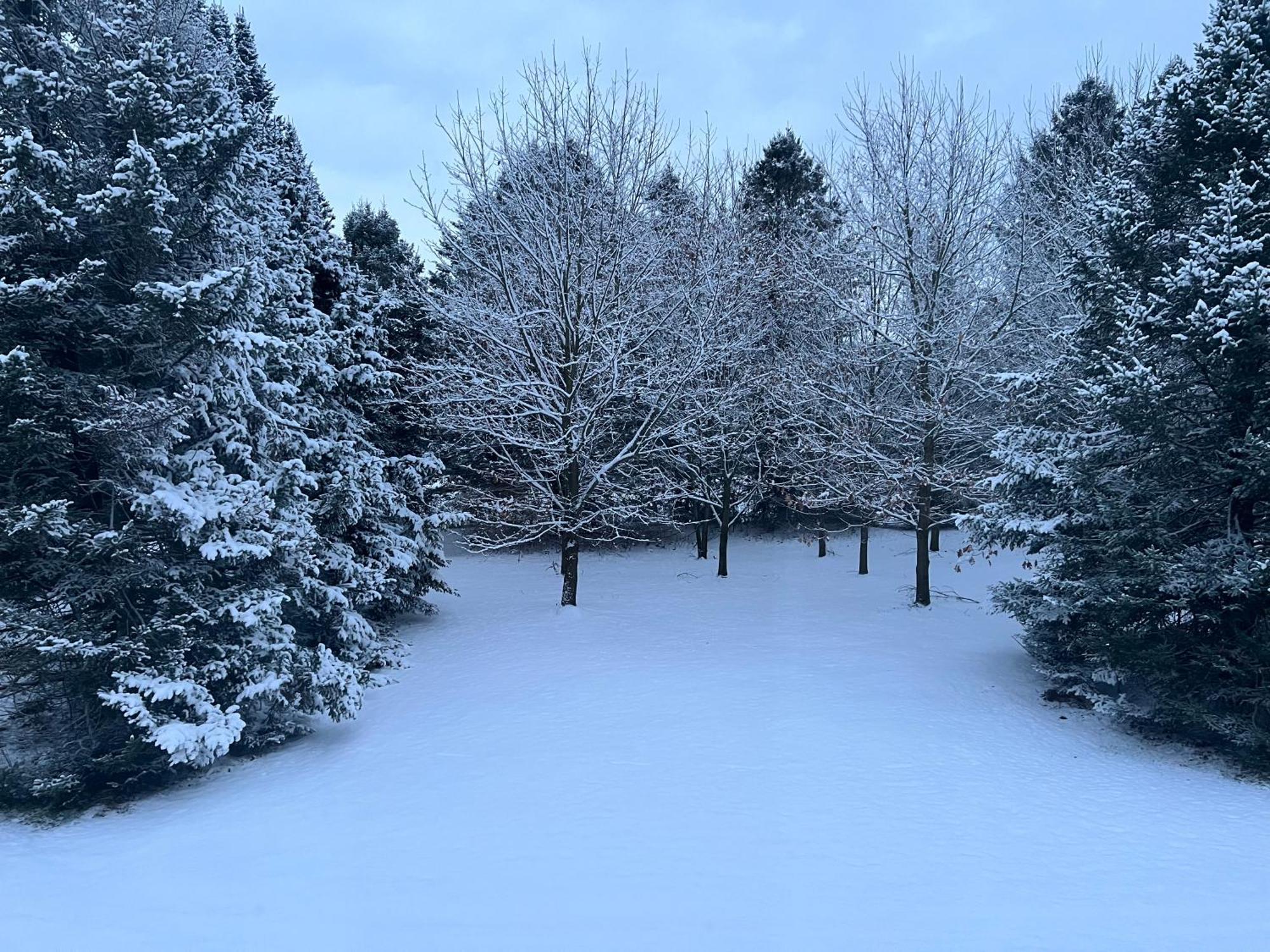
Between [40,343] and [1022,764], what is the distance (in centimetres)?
1038

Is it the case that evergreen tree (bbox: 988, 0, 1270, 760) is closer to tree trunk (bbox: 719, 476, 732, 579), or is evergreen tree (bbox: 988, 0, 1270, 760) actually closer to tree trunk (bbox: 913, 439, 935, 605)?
tree trunk (bbox: 913, 439, 935, 605)

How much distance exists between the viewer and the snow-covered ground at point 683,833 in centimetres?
469

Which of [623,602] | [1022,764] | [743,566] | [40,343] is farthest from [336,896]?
[743,566]

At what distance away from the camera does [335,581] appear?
452 inches

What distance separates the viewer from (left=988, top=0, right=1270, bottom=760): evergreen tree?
Result: 697 centimetres

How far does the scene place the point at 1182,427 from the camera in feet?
24.6

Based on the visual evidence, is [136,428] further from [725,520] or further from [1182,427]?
[725,520]

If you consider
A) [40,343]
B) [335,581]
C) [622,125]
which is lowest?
[335,581]

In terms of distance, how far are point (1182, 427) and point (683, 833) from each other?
6490 mm

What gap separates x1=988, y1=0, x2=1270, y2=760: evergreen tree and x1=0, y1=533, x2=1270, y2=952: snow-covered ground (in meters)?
1.01

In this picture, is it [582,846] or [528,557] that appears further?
[528,557]

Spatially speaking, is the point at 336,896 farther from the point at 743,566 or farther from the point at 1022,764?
the point at 743,566

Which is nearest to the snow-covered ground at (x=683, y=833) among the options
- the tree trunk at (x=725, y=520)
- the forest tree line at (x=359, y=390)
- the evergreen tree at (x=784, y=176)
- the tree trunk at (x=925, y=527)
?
the forest tree line at (x=359, y=390)

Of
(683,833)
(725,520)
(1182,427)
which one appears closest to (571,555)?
(725,520)
